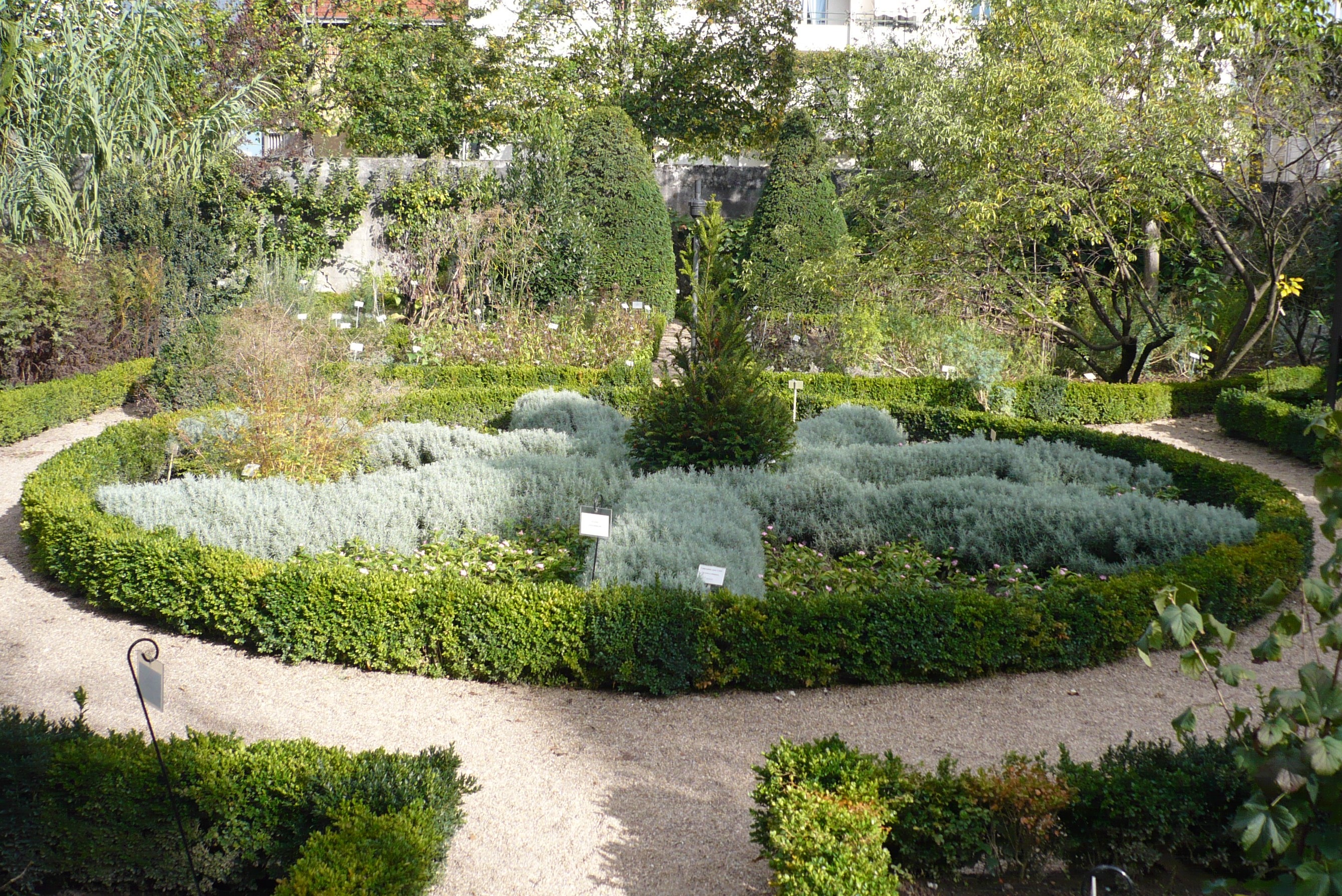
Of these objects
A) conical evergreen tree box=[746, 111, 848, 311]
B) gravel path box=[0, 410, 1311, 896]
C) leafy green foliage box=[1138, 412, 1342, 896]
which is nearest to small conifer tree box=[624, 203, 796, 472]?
gravel path box=[0, 410, 1311, 896]

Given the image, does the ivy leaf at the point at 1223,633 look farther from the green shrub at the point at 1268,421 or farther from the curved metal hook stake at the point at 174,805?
the green shrub at the point at 1268,421

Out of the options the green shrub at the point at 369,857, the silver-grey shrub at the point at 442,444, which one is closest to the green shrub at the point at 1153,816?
the green shrub at the point at 369,857

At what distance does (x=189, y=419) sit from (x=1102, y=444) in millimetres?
7161

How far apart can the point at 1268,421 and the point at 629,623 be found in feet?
23.8

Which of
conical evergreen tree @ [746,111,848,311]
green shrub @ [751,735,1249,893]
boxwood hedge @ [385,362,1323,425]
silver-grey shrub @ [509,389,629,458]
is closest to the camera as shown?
green shrub @ [751,735,1249,893]

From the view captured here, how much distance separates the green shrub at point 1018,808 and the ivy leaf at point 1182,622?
110 centimetres

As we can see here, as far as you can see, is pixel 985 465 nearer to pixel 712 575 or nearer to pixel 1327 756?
pixel 712 575

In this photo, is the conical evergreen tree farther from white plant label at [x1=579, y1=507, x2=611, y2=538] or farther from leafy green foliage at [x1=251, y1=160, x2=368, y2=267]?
white plant label at [x1=579, y1=507, x2=611, y2=538]

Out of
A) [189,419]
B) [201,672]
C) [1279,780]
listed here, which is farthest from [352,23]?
[1279,780]

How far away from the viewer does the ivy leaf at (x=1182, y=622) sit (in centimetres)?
222

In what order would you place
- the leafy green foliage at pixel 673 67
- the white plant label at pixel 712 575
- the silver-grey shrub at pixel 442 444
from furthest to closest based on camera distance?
the leafy green foliage at pixel 673 67 < the silver-grey shrub at pixel 442 444 < the white plant label at pixel 712 575

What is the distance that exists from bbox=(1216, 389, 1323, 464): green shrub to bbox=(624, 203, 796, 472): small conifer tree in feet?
14.9

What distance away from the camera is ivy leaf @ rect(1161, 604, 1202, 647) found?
7.28 ft

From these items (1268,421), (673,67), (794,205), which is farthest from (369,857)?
(673,67)
